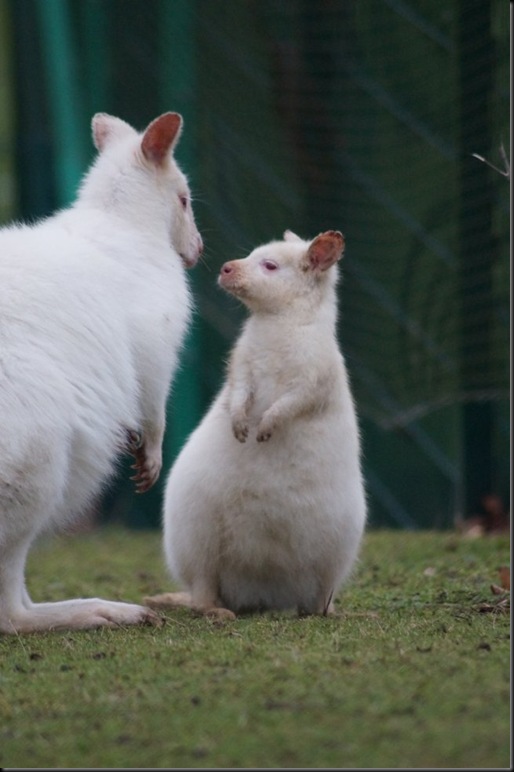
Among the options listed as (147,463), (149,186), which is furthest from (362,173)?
(147,463)

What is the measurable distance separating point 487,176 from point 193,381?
7.40ft

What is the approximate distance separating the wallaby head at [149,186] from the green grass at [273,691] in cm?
119

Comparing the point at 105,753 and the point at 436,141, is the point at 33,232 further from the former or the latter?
the point at 436,141

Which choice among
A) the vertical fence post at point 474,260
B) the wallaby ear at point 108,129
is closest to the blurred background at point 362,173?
the vertical fence post at point 474,260

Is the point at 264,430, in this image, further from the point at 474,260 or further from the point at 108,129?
the point at 474,260

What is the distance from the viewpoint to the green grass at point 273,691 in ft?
8.71

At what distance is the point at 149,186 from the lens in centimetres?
478

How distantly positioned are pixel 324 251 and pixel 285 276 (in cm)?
15

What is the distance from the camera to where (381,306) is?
324 inches

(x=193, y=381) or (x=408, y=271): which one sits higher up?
(x=408, y=271)

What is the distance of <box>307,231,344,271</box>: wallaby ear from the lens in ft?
14.3

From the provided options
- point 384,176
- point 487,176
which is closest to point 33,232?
point 487,176

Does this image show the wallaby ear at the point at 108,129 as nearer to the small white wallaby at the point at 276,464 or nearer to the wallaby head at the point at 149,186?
the wallaby head at the point at 149,186

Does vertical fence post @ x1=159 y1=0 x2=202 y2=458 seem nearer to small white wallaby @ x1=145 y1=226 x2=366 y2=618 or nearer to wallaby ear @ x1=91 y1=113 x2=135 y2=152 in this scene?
wallaby ear @ x1=91 y1=113 x2=135 y2=152
